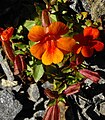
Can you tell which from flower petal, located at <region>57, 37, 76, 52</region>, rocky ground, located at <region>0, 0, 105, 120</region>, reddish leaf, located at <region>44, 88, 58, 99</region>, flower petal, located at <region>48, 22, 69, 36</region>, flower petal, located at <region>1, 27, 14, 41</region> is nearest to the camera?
flower petal, located at <region>48, 22, 69, 36</region>

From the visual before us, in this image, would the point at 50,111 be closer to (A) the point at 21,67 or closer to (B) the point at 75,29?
(A) the point at 21,67

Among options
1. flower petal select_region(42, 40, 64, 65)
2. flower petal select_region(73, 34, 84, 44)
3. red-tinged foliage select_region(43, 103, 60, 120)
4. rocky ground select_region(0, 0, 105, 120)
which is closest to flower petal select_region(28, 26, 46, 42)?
flower petal select_region(42, 40, 64, 65)

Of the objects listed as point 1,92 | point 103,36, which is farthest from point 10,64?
point 103,36

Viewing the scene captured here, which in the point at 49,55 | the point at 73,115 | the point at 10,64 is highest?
the point at 49,55

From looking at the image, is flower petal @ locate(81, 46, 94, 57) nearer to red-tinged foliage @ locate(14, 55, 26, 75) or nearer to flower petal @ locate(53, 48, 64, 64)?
flower petal @ locate(53, 48, 64, 64)

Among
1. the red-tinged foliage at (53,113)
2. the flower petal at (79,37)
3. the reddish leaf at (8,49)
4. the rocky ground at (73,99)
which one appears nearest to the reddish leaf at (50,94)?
the red-tinged foliage at (53,113)

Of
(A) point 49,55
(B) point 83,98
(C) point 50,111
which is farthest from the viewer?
(B) point 83,98

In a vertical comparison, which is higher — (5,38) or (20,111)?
(5,38)
